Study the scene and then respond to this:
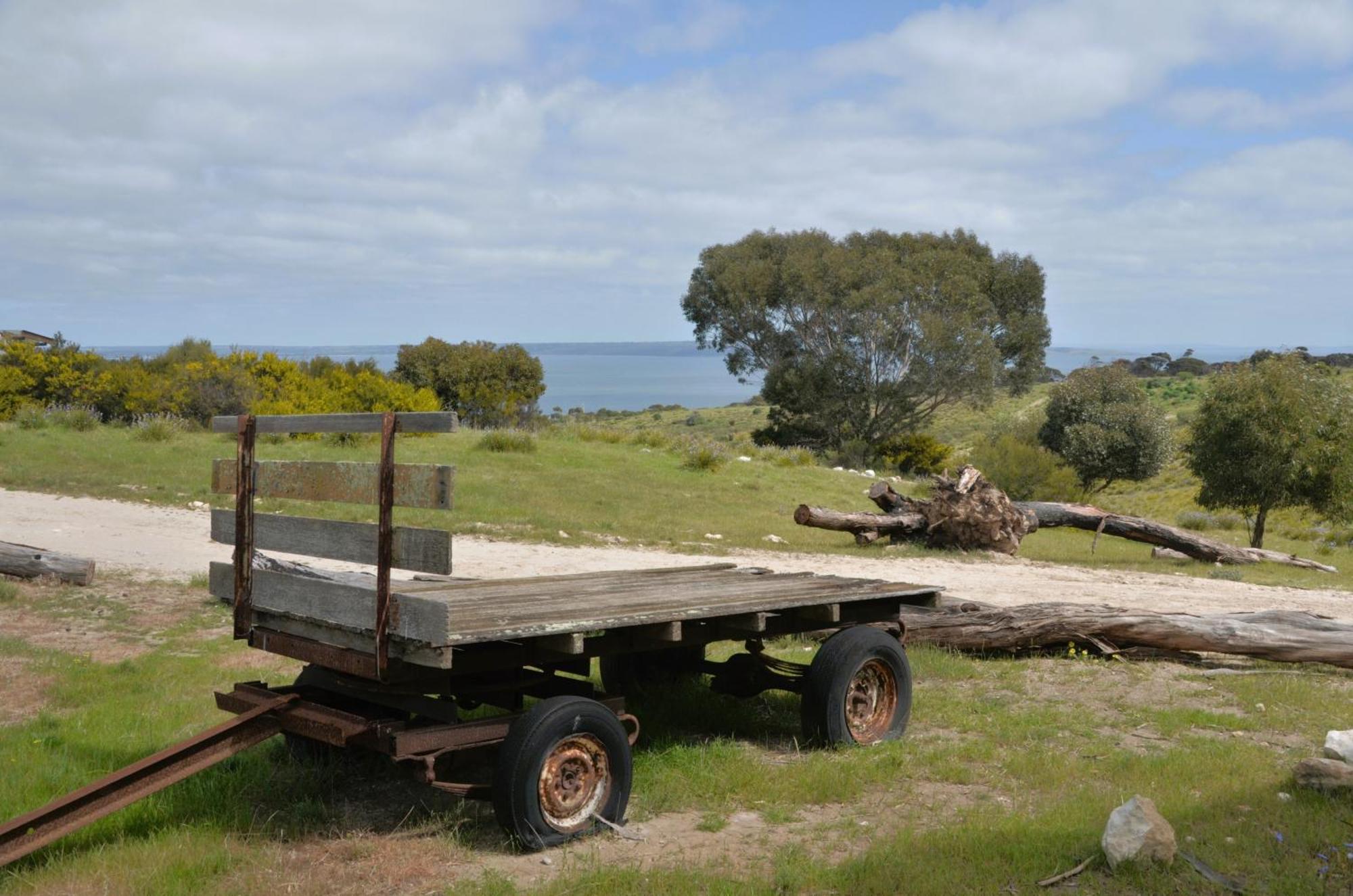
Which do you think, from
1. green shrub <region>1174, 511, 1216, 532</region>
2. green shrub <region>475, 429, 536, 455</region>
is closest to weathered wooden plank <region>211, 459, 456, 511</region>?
green shrub <region>475, 429, 536, 455</region>

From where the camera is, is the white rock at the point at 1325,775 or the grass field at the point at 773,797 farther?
the white rock at the point at 1325,775

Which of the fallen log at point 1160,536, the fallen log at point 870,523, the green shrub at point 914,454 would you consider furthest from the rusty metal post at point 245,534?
the green shrub at point 914,454

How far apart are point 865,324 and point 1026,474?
19901 mm

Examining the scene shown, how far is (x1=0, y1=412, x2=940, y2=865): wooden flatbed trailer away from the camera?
207 inches

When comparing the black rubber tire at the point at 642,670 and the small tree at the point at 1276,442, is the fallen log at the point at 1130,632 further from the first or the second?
the small tree at the point at 1276,442

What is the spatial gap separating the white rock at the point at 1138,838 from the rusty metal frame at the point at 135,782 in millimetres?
4094

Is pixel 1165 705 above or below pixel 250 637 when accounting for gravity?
below

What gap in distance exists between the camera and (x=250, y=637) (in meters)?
6.11

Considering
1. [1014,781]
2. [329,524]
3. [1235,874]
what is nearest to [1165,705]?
[1014,781]

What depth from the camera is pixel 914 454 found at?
46750 millimetres

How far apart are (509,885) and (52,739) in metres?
4.01

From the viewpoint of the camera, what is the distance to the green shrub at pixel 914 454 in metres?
45.8

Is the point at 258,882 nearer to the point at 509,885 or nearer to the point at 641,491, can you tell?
the point at 509,885

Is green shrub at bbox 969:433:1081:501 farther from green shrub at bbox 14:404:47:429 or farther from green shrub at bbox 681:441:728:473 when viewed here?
green shrub at bbox 14:404:47:429
